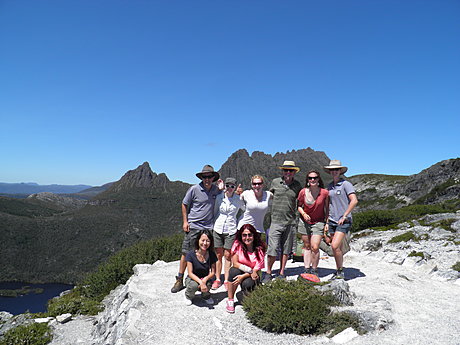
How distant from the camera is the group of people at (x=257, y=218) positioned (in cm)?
636

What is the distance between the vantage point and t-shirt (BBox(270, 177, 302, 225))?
652cm

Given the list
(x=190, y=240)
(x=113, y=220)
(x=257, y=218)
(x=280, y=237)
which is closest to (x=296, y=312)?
(x=280, y=237)

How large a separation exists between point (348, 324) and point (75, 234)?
397ft

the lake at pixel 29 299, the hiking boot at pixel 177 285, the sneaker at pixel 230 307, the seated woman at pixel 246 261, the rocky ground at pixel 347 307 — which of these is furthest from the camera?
the lake at pixel 29 299

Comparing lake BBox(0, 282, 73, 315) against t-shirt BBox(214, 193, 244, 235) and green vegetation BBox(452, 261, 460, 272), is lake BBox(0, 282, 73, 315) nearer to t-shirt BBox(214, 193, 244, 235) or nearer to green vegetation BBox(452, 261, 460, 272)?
t-shirt BBox(214, 193, 244, 235)

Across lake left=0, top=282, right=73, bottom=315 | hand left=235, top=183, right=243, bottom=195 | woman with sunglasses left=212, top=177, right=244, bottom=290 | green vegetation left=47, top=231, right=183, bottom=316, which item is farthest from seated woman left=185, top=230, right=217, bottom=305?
lake left=0, top=282, right=73, bottom=315

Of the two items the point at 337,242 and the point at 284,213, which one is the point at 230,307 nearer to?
the point at 284,213

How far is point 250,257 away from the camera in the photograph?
620 centimetres

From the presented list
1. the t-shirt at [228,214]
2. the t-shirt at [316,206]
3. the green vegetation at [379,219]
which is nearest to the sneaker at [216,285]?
the t-shirt at [228,214]

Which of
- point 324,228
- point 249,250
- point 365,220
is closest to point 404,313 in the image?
point 324,228

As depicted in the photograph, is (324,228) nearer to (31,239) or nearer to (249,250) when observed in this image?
(249,250)

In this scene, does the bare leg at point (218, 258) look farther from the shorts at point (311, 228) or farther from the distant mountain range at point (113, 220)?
the distant mountain range at point (113, 220)

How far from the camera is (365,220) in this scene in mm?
20906

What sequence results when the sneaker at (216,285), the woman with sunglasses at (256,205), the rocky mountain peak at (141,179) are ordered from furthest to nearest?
the rocky mountain peak at (141,179) < the sneaker at (216,285) < the woman with sunglasses at (256,205)
